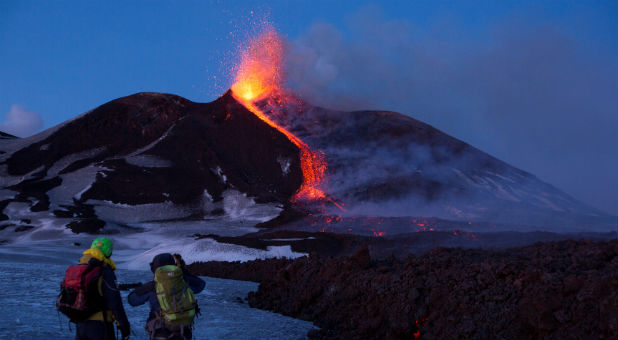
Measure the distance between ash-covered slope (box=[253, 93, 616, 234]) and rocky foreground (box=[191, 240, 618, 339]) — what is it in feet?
107

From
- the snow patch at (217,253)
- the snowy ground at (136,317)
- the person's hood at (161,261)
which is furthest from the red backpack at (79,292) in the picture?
the snow patch at (217,253)

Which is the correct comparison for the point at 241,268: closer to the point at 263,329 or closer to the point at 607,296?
the point at 263,329

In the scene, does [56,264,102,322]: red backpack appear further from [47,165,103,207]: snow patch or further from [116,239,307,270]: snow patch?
[47,165,103,207]: snow patch

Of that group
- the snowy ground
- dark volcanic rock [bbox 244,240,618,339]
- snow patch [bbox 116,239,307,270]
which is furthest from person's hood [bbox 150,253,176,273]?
snow patch [bbox 116,239,307,270]

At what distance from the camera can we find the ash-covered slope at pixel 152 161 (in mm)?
55969

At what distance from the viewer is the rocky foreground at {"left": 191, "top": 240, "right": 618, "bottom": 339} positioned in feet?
20.6

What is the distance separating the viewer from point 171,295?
4.55m

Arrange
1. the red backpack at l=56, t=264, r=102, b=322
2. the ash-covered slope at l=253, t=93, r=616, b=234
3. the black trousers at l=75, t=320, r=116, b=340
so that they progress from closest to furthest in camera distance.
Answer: the red backpack at l=56, t=264, r=102, b=322, the black trousers at l=75, t=320, r=116, b=340, the ash-covered slope at l=253, t=93, r=616, b=234

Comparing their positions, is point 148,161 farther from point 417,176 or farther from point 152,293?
point 152,293

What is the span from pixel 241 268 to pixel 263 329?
9.44 meters

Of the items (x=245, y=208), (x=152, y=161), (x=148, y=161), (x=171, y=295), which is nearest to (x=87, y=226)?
(x=245, y=208)

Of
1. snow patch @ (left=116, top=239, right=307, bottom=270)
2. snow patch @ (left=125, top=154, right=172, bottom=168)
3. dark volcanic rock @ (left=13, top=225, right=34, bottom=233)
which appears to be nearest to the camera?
snow patch @ (left=116, top=239, right=307, bottom=270)

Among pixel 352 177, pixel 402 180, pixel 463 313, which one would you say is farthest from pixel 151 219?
pixel 463 313

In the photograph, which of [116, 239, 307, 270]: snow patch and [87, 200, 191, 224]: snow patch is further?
[87, 200, 191, 224]: snow patch
